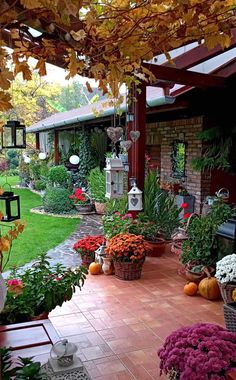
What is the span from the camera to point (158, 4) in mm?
1405

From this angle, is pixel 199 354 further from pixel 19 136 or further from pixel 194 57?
pixel 194 57

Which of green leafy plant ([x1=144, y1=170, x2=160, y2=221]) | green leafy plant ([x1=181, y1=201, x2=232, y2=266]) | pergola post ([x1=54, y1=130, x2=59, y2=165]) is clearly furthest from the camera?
pergola post ([x1=54, y1=130, x2=59, y2=165])

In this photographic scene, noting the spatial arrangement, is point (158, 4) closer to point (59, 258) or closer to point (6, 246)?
point (6, 246)

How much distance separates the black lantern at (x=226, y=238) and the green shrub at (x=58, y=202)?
612cm

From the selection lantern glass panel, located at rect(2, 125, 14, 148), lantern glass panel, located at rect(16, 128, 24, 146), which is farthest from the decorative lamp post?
lantern glass panel, located at rect(2, 125, 14, 148)

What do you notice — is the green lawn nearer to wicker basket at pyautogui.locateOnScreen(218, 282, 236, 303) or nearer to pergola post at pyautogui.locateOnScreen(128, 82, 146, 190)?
pergola post at pyautogui.locateOnScreen(128, 82, 146, 190)

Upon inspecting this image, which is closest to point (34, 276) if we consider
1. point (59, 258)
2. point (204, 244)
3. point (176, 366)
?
point (176, 366)

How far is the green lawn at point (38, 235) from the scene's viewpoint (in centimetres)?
565

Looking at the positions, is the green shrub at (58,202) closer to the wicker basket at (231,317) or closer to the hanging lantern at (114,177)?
the hanging lantern at (114,177)

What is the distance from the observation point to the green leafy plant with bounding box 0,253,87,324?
2.51 meters

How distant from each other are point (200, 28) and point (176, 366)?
161 cm

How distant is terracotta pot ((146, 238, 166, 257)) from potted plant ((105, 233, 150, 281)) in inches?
29.2

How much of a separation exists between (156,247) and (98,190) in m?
4.14

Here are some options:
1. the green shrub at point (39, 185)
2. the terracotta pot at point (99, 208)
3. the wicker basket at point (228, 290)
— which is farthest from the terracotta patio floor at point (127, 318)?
the green shrub at point (39, 185)
